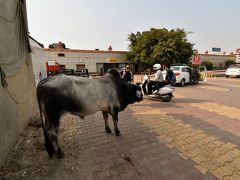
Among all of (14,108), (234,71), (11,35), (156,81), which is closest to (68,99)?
(14,108)

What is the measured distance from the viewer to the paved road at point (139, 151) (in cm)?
294

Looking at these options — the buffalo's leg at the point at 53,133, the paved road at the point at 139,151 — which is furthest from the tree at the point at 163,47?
the buffalo's leg at the point at 53,133

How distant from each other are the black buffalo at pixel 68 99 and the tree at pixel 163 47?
23.7 meters

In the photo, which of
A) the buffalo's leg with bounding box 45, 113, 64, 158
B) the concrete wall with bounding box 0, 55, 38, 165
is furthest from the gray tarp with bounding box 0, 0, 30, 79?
the buffalo's leg with bounding box 45, 113, 64, 158

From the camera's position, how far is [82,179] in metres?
2.79

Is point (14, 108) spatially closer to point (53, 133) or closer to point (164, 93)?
point (53, 133)

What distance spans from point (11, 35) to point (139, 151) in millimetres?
3734

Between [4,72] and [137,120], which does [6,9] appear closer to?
[4,72]

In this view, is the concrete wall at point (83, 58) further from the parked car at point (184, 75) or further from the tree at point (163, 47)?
the parked car at point (184, 75)

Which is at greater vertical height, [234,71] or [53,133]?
[234,71]

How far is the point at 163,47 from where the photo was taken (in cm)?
2667

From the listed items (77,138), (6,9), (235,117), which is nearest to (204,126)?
(235,117)

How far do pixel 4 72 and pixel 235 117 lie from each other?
21.8 ft

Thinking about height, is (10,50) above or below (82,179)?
above
